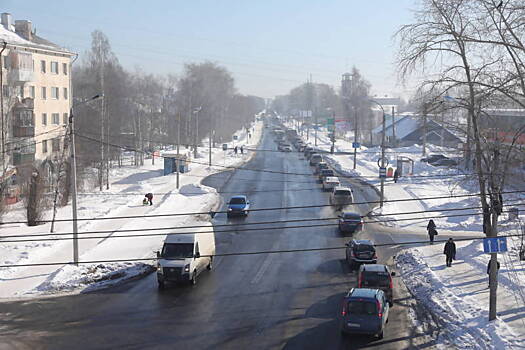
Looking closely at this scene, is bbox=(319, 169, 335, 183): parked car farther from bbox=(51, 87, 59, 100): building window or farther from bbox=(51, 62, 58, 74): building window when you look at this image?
bbox=(51, 62, 58, 74): building window

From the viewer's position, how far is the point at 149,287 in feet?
75.7

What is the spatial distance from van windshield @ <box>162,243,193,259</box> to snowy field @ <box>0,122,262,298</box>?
2.48 feet

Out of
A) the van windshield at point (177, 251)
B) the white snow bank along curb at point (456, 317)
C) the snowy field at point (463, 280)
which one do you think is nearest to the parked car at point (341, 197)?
the snowy field at point (463, 280)

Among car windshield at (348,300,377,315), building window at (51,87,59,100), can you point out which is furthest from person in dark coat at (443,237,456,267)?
building window at (51,87,59,100)

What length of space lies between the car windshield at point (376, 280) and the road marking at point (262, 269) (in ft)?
16.3

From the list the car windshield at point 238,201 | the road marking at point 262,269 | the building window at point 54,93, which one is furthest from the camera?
the building window at point 54,93

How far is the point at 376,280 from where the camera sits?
2020 cm

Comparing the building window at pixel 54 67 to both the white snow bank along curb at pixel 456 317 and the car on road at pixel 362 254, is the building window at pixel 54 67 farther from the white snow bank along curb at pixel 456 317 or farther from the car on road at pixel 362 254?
the white snow bank along curb at pixel 456 317

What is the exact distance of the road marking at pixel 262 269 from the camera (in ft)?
78.4

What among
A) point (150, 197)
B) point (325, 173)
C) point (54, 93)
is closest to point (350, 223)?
point (150, 197)

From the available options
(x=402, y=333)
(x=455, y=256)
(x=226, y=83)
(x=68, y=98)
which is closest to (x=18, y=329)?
(x=402, y=333)

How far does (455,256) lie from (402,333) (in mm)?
10400

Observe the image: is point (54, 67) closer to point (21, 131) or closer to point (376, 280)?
point (21, 131)

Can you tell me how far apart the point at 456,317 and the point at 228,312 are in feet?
23.1
